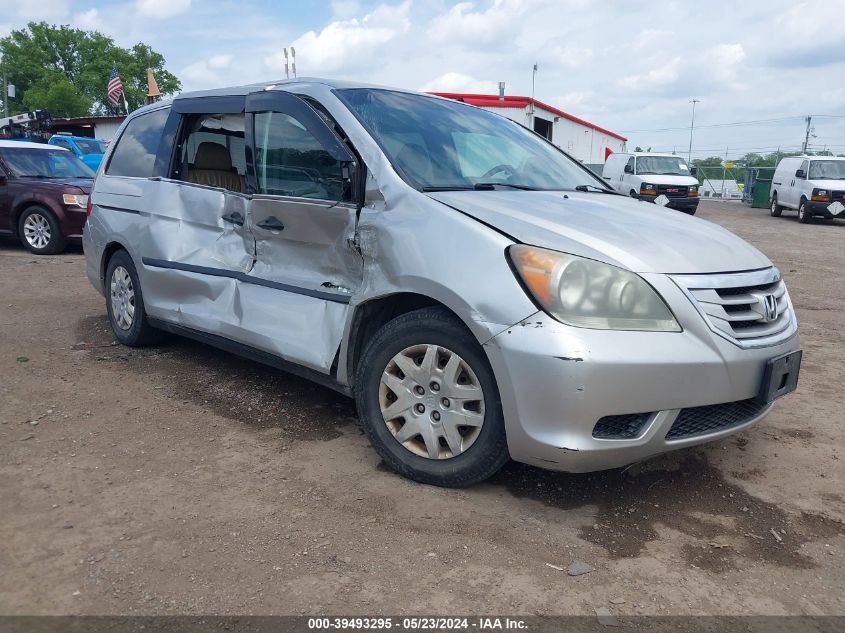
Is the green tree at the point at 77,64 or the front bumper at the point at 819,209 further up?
the green tree at the point at 77,64

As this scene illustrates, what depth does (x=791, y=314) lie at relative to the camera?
3.16 meters

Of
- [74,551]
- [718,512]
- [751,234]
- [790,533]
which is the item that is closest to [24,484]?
[74,551]

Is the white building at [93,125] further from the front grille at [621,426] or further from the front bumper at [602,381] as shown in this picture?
the front grille at [621,426]

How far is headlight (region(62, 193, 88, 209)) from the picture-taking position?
9.98m

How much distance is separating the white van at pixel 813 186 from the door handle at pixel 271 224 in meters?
18.0

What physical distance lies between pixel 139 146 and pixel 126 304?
111cm

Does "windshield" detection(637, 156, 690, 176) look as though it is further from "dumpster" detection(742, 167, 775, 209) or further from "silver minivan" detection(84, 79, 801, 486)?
"silver minivan" detection(84, 79, 801, 486)

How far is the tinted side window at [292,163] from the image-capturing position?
338 cm

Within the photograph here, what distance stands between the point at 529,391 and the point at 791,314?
4.70 ft

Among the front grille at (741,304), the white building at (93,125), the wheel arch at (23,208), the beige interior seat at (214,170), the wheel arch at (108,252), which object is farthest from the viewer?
the white building at (93,125)

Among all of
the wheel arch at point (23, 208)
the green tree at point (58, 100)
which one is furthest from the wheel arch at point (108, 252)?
the green tree at point (58, 100)

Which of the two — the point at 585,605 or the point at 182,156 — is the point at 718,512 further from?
the point at 182,156

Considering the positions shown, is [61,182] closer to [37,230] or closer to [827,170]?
[37,230]

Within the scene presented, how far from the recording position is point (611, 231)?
113 inches
